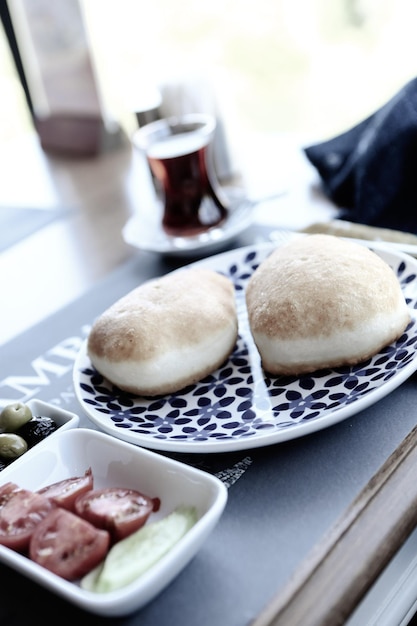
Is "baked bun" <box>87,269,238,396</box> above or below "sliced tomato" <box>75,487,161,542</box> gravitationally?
above

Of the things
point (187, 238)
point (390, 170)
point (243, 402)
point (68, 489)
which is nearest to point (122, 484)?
point (68, 489)

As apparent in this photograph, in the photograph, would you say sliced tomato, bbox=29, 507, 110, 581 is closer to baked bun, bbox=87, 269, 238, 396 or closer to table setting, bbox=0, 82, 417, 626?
table setting, bbox=0, 82, 417, 626

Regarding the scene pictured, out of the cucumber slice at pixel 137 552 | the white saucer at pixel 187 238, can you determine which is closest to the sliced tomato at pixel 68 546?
the cucumber slice at pixel 137 552

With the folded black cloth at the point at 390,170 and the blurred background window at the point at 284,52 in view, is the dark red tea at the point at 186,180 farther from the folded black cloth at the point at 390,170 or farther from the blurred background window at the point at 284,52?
the blurred background window at the point at 284,52

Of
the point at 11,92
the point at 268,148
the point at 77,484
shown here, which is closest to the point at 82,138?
the point at 268,148

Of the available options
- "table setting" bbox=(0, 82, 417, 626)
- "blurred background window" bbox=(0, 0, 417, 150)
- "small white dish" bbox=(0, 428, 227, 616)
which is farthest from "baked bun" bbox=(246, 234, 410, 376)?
"blurred background window" bbox=(0, 0, 417, 150)

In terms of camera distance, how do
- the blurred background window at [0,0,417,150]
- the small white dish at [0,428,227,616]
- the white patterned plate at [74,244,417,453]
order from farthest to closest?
the blurred background window at [0,0,417,150] → the white patterned plate at [74,244,417,453] → the small white dish at [0,428,227,616]
